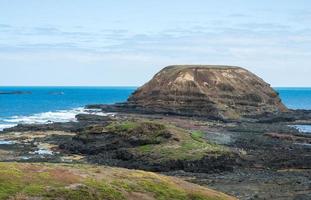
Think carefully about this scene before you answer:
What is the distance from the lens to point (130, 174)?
98.0 feet

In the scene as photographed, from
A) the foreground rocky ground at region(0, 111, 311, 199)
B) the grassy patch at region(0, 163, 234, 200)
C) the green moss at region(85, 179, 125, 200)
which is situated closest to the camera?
the grassy patch at region(0, 163, 234, 200)

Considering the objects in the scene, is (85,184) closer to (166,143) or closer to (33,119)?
(166,143)

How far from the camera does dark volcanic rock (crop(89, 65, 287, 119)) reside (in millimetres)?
127225

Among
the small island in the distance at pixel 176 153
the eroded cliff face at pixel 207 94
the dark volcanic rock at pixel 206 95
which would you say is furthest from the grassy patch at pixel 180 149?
the eroded cliff face at pixel 207 94

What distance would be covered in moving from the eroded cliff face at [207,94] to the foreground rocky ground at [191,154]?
40.5m

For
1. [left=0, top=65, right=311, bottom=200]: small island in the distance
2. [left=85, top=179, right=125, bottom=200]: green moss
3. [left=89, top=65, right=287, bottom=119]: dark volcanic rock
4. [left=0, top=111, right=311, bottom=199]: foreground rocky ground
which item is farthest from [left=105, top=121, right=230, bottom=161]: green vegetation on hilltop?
[left=89, top=65, right=287, bottom=119]: dark volcanic rock

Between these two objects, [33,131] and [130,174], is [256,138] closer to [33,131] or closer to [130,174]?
[33,131]

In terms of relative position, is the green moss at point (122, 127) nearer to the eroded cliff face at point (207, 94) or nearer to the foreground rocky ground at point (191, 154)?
the foreground rocky ground at point (191, 154)

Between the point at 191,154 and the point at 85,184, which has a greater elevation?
the point at 85,184

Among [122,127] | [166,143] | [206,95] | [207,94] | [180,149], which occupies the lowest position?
[180,149]

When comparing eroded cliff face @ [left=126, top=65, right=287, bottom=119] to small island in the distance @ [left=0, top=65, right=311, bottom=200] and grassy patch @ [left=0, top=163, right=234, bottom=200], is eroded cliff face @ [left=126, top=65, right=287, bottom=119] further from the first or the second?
grassy patch @ [left=0, top=163, right=234, bottom=200]

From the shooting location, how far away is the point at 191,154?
56.6 m

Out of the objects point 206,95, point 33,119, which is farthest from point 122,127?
point 206,95

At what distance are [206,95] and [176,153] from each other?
242ft
